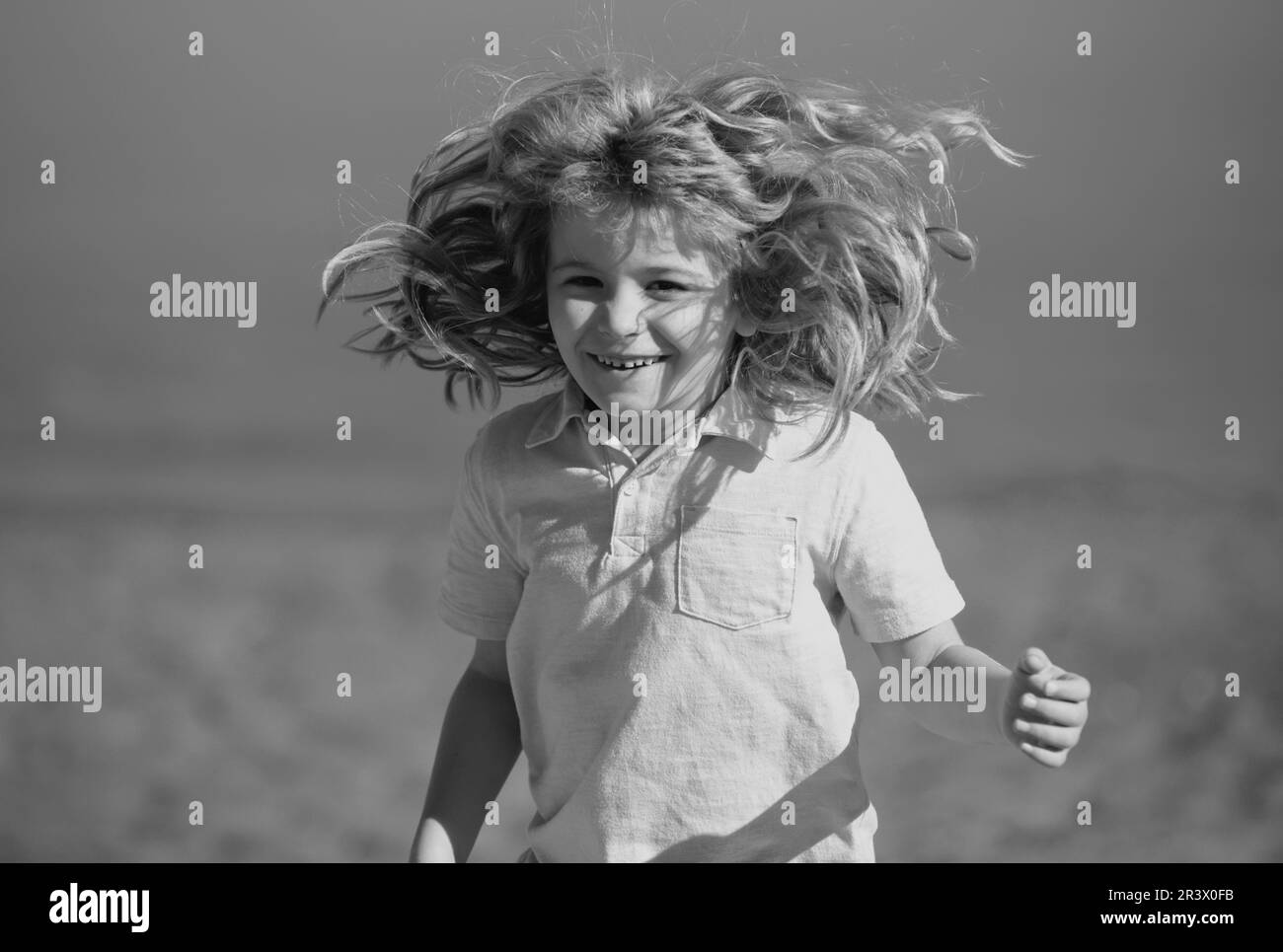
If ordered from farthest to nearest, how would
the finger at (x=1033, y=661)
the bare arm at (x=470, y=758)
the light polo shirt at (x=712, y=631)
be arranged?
1. the bare arm at (x=470, y=758)
2. the light polo shirt at (x=712, y=631)
3. the finger at (x=1033, y=661)

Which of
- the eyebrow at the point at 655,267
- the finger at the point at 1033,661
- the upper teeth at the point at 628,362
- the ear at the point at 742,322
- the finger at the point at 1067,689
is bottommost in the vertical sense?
the finger at the point at 1067,689

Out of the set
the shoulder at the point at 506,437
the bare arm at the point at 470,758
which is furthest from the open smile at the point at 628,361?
the bare arm at the point at 470,758

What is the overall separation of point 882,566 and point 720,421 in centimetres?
20

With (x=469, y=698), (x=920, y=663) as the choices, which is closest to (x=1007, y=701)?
(x=920, y=663)

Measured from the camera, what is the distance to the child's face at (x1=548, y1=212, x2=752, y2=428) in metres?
1.38

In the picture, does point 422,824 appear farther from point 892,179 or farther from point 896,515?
point 892,179

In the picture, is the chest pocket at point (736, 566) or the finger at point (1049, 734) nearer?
the finger at point (1049, 734)

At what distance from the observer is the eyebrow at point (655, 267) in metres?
1.38

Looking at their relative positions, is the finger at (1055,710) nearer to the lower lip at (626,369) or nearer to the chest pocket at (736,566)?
the chest pocket at (736,566)

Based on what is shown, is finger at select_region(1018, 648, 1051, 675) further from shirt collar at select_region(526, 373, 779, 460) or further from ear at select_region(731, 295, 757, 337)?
ear at select_region(731, 295, 757, 337)

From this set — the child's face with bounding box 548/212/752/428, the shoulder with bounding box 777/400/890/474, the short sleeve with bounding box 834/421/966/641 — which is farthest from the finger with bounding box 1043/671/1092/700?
the child's face with bounding box 548/212/752/428

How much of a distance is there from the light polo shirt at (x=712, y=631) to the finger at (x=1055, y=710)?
19cm

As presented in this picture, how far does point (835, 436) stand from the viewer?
1421 mm

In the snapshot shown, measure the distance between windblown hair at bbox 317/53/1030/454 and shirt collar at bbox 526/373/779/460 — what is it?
0.02m
